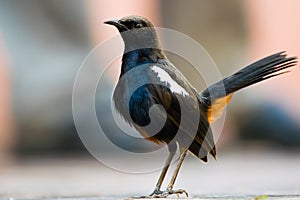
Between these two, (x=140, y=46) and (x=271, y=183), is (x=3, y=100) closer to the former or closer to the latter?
(x=271, y=183)

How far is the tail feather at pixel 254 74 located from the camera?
6979 mm

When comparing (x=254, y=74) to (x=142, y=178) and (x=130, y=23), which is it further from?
(x=142, y=178)

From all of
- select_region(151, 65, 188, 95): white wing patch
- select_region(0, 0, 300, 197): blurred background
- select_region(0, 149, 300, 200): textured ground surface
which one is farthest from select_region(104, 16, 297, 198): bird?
select_region(0, 0, 300, 197): blurred background

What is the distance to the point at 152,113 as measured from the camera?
6062 millimetres

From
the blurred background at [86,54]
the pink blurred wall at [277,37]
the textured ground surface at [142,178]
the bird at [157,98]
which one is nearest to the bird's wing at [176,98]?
the bird at [157,98]

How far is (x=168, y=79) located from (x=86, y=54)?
8.17 meters

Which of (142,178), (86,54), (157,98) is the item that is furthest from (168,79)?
(86,54)

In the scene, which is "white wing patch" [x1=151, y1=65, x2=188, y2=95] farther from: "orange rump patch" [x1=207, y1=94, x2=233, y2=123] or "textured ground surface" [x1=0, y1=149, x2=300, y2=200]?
"textured ground surface" [x1=0, y1=149, x2=300, y2=200]

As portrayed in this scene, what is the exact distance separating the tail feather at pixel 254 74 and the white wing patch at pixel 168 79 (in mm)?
695

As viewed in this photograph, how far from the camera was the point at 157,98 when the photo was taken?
6.14m

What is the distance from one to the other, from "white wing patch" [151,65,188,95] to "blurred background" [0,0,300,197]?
676 centimetres

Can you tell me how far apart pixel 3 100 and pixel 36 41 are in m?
1.00

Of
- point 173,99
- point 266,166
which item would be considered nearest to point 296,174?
point 266,166

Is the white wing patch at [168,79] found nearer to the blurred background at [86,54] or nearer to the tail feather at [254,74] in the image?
the tail feather at [254,74]
